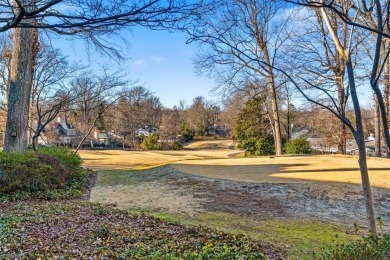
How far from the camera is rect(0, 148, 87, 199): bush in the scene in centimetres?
682

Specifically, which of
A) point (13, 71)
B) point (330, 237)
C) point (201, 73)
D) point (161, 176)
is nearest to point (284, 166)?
point (161, 176)

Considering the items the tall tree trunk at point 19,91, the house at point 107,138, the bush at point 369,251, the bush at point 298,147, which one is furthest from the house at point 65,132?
the bush at point 369,251

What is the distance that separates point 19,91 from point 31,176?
2751 millimetres

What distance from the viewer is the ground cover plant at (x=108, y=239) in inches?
128

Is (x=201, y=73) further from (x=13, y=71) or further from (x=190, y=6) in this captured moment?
(x=190, y=6)

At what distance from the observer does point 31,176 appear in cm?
716

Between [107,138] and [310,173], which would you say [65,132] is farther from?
[310,173]

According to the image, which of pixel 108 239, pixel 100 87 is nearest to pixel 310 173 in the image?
pixel 108 239

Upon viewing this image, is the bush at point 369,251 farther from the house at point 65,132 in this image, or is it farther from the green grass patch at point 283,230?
the house at point 65,132

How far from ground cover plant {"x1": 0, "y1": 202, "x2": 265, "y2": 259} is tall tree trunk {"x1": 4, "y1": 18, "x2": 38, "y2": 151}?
168 inches

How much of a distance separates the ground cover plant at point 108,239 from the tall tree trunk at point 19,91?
4.27m

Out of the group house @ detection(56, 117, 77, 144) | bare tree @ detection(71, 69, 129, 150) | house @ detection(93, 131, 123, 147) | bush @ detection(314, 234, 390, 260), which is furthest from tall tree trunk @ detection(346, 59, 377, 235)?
house @ detection(93, 131, 123, 147)

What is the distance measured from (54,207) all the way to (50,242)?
2.04 m

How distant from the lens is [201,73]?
14289 millimetres
